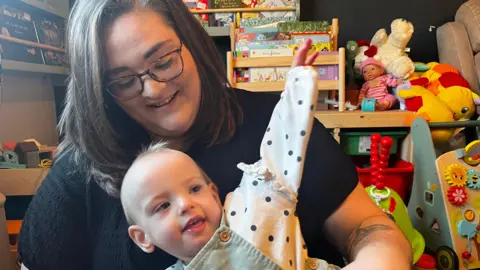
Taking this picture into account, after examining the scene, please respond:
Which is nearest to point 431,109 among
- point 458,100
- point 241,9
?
point 458,100

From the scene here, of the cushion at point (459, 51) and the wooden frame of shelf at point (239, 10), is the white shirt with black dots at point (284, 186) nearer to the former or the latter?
the wooden frame of shelf at point (239, 10)

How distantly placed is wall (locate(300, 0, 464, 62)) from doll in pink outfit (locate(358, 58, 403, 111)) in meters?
0.44

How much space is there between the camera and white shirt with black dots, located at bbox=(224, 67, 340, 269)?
69 centimetres

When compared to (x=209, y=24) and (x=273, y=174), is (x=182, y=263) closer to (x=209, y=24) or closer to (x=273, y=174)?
(x=273, y=174)

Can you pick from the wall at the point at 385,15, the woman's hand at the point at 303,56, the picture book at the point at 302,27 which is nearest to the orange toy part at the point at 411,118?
the picture book at the point at 302,27

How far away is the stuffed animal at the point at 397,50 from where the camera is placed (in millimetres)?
2256

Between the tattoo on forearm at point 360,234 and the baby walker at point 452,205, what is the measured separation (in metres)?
1.06

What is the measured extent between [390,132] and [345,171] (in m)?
1.38

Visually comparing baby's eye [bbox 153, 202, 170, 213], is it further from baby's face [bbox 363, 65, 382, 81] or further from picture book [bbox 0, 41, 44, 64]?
baby's face [bbox 363, 65, 382, 81]

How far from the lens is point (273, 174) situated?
2.33 ft

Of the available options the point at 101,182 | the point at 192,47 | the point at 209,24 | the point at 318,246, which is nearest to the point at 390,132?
the point at 209,24

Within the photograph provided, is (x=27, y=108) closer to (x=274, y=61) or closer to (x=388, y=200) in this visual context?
(x=274, y=61)

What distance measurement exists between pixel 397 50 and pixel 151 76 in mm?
1882

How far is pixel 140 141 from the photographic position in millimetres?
931
